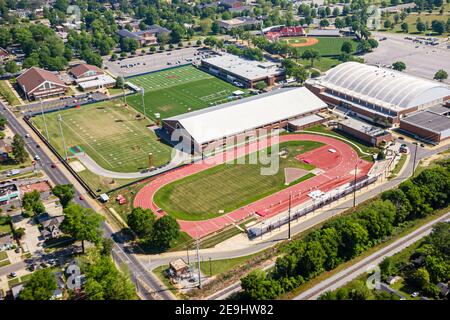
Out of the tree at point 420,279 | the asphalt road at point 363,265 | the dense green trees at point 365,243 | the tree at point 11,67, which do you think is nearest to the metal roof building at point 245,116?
the dense green trees at point 365,243

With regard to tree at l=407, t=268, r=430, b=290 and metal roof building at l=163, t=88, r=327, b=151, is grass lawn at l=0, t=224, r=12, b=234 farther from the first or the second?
tree at l=407, t=268, r=430, b=290

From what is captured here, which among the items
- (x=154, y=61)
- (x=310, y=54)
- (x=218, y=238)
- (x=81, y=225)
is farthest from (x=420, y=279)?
(x=154, y=61)

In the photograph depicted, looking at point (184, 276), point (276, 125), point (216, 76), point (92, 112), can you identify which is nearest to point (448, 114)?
point (276, 125)

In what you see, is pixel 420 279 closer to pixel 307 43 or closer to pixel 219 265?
pixel 219 265

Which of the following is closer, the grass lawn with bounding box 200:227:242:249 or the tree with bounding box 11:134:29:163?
the grass lawn with bounding box 200:227:242:249

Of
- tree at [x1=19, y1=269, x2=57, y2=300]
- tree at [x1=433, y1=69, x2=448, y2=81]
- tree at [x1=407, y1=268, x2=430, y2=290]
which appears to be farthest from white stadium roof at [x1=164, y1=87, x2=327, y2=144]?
tree at [x1=407, y1=268, x2=430, y2=290]

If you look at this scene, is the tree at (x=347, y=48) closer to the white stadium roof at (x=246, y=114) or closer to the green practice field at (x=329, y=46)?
the green practice field at (x=329, y=46)
